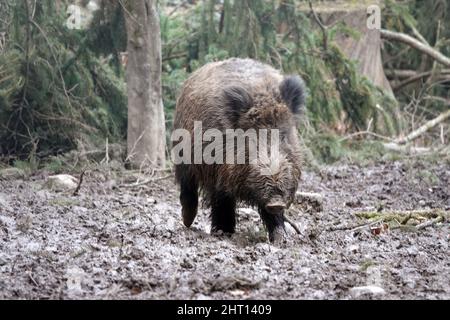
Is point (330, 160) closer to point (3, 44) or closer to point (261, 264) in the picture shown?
point (3, 44)

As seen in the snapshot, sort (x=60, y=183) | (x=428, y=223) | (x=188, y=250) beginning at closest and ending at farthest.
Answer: (x=188, y=250)
(x=428, y=223)
(x=60, y=183)

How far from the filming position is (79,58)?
37.2 feet

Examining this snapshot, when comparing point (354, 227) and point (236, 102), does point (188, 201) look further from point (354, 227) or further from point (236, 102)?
point (354, 227)

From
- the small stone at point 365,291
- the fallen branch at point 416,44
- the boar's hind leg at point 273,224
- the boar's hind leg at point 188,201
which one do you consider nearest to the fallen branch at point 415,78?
the fallen branch at point 416,44

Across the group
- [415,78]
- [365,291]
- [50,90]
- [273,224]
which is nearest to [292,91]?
[273,224]

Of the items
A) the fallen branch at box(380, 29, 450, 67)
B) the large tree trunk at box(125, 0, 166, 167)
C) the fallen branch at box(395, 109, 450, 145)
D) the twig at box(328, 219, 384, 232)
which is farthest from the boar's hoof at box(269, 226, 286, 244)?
the fallen branch at box(380, 29, 450, 67)

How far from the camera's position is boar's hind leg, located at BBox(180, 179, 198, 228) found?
8008 mm

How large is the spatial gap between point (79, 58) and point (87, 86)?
392 mm

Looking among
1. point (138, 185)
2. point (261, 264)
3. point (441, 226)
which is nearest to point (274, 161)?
point (261, 264)

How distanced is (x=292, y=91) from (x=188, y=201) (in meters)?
1.57

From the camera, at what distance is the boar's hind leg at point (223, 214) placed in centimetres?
748

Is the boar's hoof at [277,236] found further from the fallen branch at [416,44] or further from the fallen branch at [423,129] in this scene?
the fallen branch at [416,44]

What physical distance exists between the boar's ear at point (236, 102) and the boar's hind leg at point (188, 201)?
1.08 metres

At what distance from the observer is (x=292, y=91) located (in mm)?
7238
